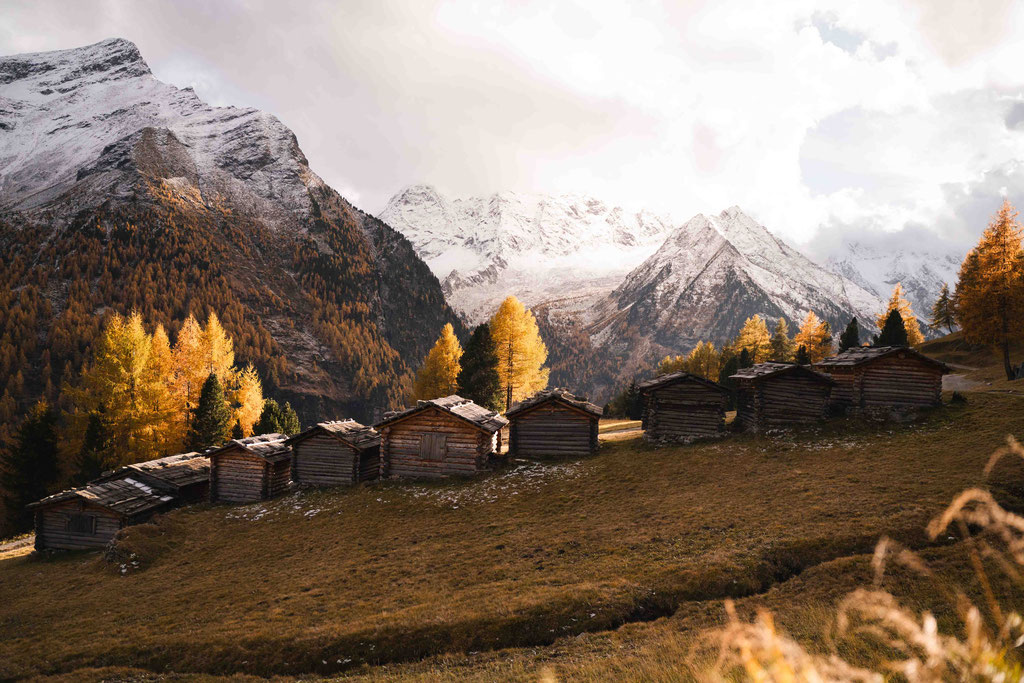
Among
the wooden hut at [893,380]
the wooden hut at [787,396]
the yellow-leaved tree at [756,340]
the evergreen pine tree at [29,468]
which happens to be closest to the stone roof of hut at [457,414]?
the wooden hut at [787,396]

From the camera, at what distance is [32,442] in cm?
4156

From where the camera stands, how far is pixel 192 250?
123375 mm

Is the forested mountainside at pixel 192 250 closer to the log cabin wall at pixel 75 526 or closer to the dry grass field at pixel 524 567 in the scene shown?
the log cabin wall at pixel 75 526

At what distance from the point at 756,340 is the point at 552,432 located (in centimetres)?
5339

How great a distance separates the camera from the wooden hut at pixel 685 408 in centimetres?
3416

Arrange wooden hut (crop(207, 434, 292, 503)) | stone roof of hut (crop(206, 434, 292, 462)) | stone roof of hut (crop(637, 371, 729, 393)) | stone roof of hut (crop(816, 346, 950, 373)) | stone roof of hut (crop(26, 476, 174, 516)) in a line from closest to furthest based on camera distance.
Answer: stone roof of hut (crop(26, 476, 174, 516)) < stone roof of hut (crop(816, 346, 950, 373)) < stone roof of hut (crop(637, 371, 729, 393)) < stone roof of hut (crop(206, 434, 292, 462)) < wooden hut (crop(207, 434, 292, 503))

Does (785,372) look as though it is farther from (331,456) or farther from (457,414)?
(331,456)

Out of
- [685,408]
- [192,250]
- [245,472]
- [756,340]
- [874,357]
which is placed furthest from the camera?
[192,250]

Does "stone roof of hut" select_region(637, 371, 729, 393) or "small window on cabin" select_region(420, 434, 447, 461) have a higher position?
"stone roof of hut" select_region(637, 371, 729, 393)

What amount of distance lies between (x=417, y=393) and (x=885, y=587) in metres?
51.4

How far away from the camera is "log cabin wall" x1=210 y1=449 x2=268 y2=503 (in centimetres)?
3459

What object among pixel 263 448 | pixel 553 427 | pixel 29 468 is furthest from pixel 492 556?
pixel 29 468

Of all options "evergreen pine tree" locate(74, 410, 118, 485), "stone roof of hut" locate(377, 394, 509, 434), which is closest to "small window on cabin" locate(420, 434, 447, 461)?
"stone roof of hut" locate(377, 394, 509, 434)

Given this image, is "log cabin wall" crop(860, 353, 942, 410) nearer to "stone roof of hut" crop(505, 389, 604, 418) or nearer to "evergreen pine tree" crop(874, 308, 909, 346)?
"stone roof of hut" crop(505, 389, 604, 418)
